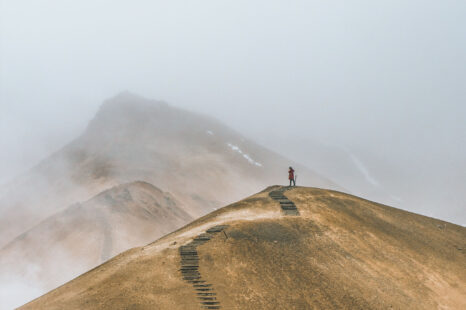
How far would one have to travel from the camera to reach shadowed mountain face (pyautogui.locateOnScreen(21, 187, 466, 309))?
2570 cm

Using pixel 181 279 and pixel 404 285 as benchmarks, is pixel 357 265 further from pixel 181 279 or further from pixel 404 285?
pixel 181 279

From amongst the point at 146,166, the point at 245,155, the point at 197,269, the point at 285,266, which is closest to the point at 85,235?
the point at 146,166

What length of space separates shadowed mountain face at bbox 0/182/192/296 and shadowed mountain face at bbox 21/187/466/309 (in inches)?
1642

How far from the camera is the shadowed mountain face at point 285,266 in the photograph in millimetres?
25703

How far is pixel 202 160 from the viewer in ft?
508

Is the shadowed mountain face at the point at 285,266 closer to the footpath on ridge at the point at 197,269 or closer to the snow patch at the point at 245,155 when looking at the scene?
the footpath on ridge at the point at 197,269

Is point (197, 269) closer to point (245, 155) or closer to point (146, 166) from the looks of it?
point (146, 166)

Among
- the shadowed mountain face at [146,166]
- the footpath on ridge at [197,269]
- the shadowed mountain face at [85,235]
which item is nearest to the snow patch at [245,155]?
the shadowed mountain face at [146,166]

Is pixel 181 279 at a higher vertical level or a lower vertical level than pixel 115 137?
lower

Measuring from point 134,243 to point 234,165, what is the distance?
276 feet

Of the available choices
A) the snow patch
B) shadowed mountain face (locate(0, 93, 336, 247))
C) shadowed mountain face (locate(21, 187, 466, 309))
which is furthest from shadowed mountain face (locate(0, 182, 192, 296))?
the snow patch

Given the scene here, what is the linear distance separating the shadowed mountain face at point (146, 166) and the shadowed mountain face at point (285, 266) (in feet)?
237

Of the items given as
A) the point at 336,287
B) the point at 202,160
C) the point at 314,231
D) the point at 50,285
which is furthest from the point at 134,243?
the point at 202,160

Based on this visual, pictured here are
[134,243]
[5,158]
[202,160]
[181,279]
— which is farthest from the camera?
[5,158]
